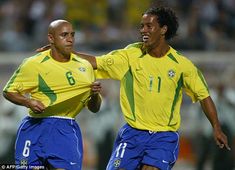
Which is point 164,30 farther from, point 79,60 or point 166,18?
point 79,60

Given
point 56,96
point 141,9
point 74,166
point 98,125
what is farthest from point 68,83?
point 141,9

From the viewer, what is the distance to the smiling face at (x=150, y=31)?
30.8ft

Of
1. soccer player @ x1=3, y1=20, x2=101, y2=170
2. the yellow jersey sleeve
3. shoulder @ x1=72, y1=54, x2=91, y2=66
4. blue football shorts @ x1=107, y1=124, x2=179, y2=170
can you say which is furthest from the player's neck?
blue football shorts @ x1=107, y1=124, x2=179, y2=170

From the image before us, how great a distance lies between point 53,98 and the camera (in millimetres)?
8906

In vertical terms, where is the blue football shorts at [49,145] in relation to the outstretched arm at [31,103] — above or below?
below

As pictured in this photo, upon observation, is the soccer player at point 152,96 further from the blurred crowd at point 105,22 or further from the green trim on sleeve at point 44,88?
the blurred crowd at point 105,22

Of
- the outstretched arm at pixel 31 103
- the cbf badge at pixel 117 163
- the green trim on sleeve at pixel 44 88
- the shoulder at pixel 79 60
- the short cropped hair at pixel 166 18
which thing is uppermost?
the short cropped hair at pixel 166 18

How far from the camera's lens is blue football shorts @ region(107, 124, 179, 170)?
9266 millimetres

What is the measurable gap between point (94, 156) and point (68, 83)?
6810mm

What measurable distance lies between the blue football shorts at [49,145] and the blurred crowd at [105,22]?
22.7ft

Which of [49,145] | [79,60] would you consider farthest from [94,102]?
[49,145]

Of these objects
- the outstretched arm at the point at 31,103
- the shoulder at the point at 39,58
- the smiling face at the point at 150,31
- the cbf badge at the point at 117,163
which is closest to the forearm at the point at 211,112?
the smiling face at the point at 150,31

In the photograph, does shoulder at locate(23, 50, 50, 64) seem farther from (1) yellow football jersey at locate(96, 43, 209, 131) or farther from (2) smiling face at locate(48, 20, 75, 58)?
(1) yellow football jersey at locate(96, 43, 209, 131)

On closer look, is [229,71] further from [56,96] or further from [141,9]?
[56,96]
